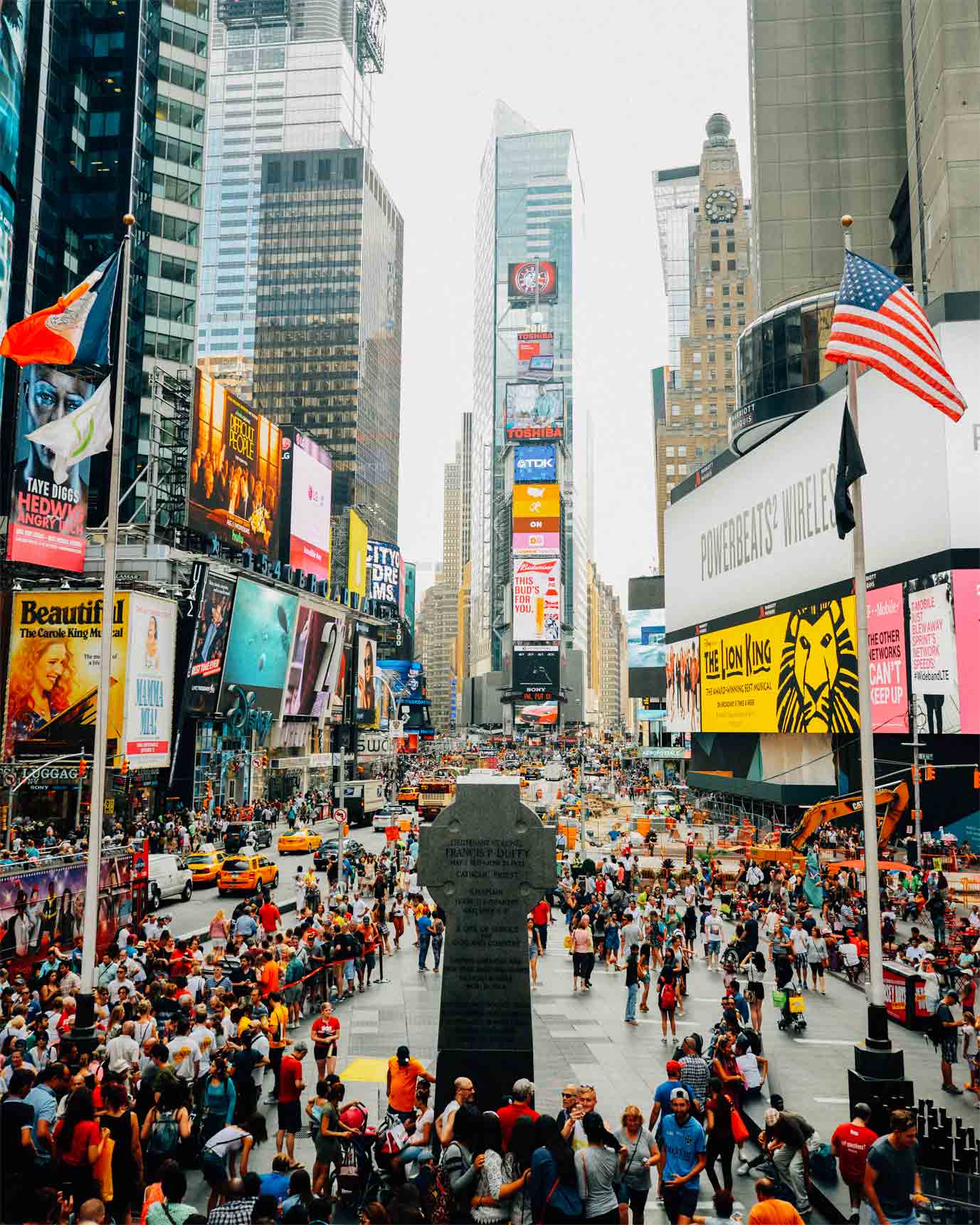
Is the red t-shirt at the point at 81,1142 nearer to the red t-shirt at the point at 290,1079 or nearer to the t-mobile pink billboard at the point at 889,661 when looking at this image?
the red t-shirt at the point at 290,1079

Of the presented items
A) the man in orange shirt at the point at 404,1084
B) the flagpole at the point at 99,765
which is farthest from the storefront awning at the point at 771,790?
the man in orange shirt at the point at 404,1084

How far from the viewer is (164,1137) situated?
9125 mm

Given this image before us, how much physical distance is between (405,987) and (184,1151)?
9.27m

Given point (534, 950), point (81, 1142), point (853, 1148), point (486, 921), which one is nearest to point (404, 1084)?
point (486, 921)

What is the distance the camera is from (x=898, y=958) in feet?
63.5

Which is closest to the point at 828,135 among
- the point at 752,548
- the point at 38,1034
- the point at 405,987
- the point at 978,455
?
the point at 752,548

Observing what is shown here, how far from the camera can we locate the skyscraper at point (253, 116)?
17962 cm

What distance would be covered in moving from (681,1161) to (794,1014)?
8.27 m

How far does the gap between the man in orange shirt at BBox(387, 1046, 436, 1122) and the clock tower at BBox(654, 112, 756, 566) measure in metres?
154

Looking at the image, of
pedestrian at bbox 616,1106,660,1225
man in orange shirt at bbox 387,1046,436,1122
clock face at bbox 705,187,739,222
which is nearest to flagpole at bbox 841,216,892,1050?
pedestrian at bbox 616,1106,660,1225

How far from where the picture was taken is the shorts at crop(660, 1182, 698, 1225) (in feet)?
28.3

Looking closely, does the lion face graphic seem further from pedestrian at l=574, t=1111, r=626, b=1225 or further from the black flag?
pedestrian at l=574, t=1111, r=626, b=1225

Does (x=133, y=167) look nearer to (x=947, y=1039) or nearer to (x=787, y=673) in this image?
(x=787, y=673)

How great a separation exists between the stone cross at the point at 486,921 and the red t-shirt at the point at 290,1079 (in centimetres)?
154
